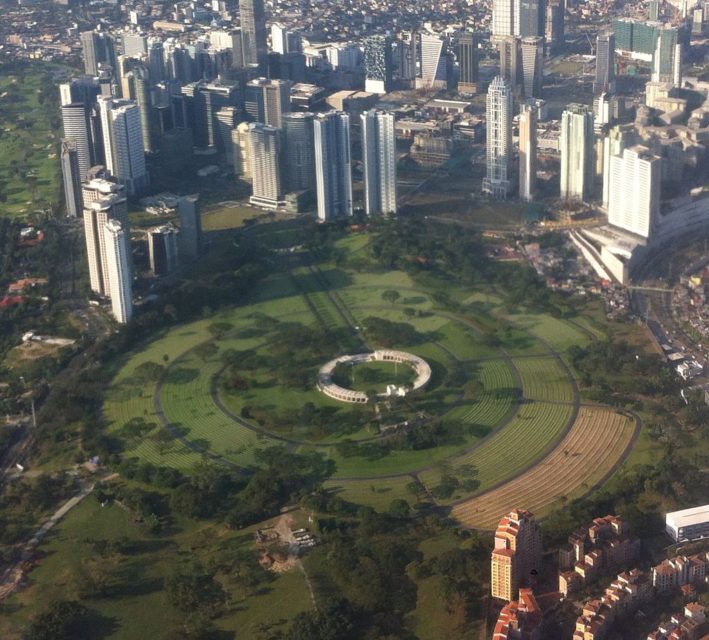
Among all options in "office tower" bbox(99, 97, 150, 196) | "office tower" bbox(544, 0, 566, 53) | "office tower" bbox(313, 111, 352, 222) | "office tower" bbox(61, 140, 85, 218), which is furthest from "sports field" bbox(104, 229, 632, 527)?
"office tower" bbox(544, 0, 566, 53)

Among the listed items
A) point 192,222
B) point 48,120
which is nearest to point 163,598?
point 192,222

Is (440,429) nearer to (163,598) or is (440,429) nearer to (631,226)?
(163,598)

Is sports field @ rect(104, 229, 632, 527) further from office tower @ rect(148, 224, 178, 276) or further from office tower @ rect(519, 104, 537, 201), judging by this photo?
office tower @ rect(519, 104, 537, 201)

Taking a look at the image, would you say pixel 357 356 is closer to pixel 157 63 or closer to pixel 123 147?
pixel 123 147

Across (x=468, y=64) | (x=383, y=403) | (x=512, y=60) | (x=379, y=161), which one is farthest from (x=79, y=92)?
(x=383, y=403)

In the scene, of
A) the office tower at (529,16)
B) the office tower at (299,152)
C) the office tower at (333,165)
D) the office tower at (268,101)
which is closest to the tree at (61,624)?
the office tower at (333,165)

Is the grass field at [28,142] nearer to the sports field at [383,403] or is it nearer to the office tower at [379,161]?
the office tower at [379,161]
